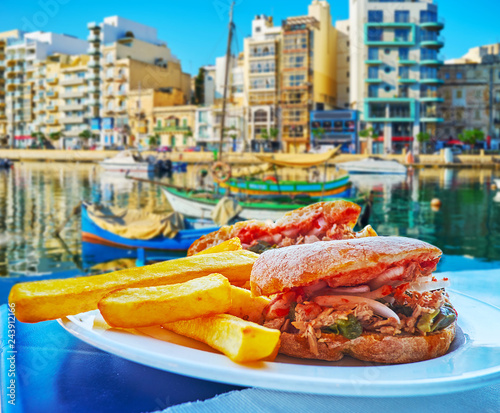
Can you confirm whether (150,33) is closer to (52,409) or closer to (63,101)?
(63,101)

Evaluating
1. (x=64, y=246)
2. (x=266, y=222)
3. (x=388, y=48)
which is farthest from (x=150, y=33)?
(x=266, y=222)

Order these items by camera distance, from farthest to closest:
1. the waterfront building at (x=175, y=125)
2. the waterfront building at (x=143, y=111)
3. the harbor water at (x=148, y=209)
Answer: the waterfront building at (x=143, y=111), the waterfront building at (x=175, y=125), the harbor water at (x=148, y=209)

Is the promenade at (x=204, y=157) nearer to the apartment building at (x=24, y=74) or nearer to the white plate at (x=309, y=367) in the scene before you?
the apartment building at (x=24, y=74)

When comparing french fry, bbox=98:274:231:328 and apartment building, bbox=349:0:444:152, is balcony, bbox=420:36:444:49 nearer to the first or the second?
apartment building, bbox=349:0:444:152

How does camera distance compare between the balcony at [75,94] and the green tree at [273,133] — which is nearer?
the green tree at [273,133]

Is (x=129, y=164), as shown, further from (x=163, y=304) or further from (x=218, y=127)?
(x=163, y=304)

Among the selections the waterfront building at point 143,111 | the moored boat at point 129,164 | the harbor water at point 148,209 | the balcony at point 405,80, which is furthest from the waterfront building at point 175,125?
the harbor water at point 148,209

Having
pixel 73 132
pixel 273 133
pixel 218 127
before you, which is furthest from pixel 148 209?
pixel 73 132

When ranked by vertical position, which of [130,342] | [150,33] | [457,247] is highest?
[150,33]
